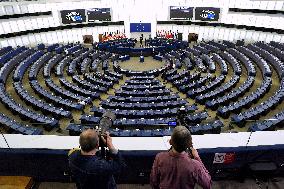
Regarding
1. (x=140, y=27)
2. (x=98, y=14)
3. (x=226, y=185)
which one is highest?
(x=98, y=14)

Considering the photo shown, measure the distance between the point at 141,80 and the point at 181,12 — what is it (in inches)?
657

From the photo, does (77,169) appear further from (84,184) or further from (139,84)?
(139,84)

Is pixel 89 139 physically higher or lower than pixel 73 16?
higher

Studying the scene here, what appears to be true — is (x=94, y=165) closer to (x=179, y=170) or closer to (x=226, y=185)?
(x=179, y=170)

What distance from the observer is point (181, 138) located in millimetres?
4961

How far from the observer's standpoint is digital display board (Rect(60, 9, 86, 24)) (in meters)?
40.7

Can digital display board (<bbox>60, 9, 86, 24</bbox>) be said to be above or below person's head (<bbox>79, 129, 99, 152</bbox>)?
below

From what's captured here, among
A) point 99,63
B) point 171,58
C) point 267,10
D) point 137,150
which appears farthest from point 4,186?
point 267,10

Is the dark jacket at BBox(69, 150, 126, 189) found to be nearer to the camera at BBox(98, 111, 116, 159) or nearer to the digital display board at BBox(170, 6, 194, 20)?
the camera at BBox(98, 111, 116, 159)

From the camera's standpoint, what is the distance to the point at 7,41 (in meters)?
39.2

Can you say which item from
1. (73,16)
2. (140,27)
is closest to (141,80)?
(140,27)

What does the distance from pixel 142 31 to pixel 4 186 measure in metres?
36.7

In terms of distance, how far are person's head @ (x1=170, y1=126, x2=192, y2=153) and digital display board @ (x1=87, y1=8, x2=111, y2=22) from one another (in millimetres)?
39343

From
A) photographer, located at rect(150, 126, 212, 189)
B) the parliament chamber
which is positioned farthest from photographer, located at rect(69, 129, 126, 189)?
the parliament chamber
